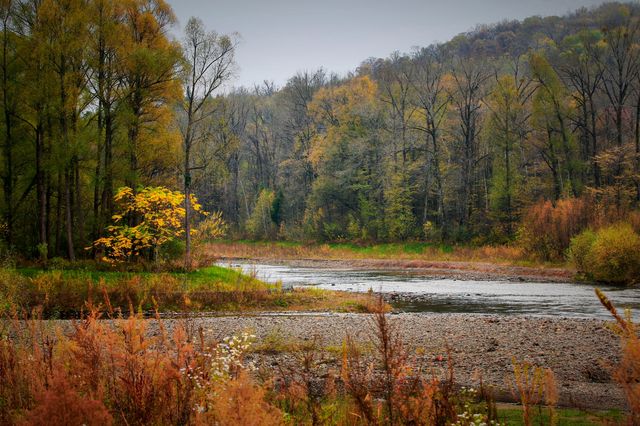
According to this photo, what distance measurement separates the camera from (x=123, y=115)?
87.3 feet

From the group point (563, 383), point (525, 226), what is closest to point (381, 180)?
point (525, 226)

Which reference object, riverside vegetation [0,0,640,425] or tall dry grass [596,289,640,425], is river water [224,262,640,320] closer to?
riverside vegetation [0,0,640,425]

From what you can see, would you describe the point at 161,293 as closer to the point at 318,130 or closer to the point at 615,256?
the point at 615,256

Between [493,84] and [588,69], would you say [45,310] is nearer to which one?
[588,69]

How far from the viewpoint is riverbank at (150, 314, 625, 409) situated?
966 centimetres

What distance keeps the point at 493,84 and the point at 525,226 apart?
19.3m

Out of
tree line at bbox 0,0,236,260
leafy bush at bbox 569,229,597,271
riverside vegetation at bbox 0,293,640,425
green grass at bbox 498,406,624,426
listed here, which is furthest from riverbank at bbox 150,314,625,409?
leafy bush at bbox 569,229,597,271

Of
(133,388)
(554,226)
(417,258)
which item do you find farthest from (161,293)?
(417,258)

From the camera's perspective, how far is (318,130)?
67500 millimetres

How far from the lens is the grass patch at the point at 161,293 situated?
61.3 feet

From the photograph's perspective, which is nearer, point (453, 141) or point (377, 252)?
point (377, 252)

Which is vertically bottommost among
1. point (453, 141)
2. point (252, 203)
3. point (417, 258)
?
point (417, 258)

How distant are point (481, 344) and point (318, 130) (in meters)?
55.9

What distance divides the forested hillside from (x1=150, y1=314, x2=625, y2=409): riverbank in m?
13.3
